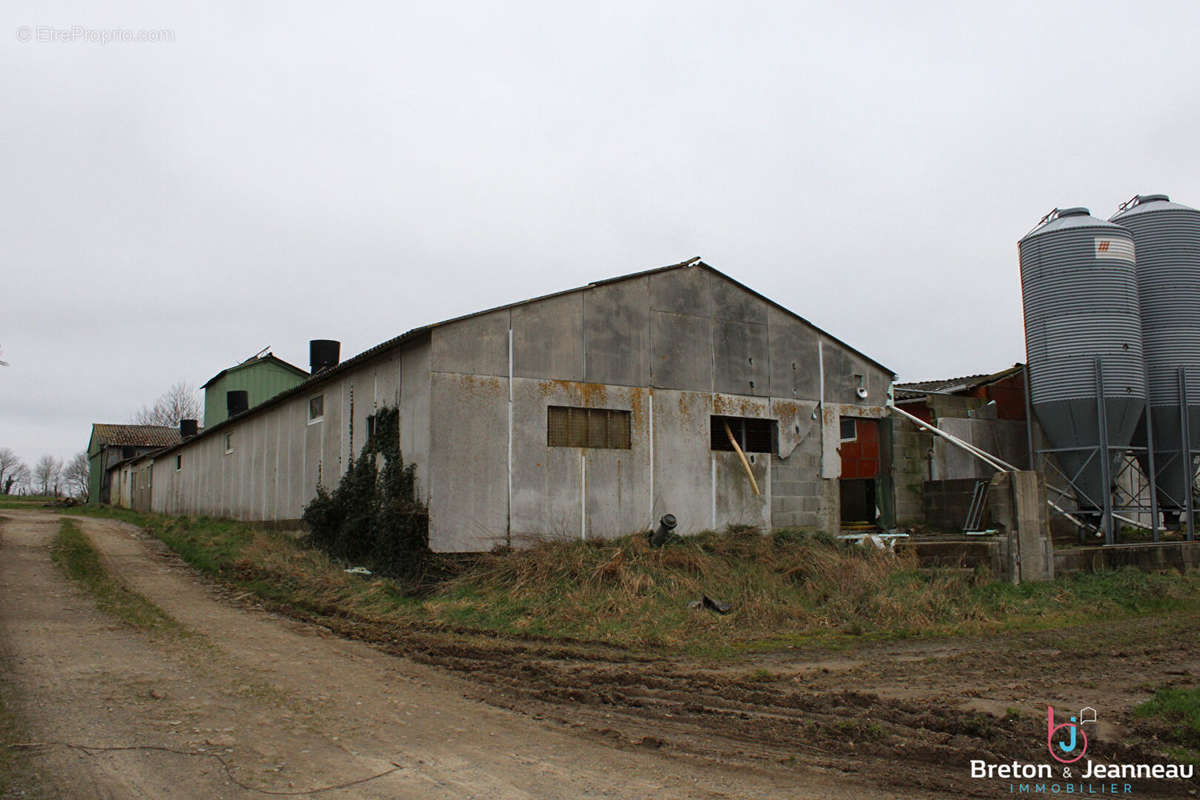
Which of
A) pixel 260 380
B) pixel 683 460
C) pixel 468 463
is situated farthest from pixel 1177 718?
pixel 260 380

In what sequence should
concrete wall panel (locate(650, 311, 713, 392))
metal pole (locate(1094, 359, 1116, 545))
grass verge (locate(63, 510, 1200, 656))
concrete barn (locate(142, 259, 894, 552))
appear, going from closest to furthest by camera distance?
1. grass verge (locate(63, 510, 1200, 656))
2. concrete barn (locate(142, 259, 894, 552))
3. concrete wall panel (locate(650, 311, 713, 392))
4. metal pole (locate(1094, 359, 1116, 545))

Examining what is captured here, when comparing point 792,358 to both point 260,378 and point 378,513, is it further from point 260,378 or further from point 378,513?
point 260,378

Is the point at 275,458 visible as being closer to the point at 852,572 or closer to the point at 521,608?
the point at 521,608

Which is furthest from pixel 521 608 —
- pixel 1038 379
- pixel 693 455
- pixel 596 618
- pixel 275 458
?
pixel 1038 379

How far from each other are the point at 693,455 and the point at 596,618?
532 centimetres

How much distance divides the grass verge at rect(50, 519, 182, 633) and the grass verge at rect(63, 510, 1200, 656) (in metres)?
1.77

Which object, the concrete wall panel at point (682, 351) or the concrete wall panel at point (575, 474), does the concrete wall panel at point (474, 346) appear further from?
the concrete wall panel at point (682, 351)

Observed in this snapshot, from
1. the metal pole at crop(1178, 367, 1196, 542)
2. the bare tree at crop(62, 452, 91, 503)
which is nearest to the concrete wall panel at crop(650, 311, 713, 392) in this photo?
the metal pole at crop(1178, 367, 1196, 542)

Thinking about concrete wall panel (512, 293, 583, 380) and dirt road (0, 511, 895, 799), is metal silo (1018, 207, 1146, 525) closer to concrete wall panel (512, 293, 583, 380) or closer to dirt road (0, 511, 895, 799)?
concrete wall panel (512, 293, 583, 380)

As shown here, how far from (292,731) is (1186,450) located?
19602 mm

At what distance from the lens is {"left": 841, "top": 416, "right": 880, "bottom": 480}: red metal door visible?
1866 cm

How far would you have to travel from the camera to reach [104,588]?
43.0 feet

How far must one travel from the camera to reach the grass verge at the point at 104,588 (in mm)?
10523

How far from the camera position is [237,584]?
14195 mm
